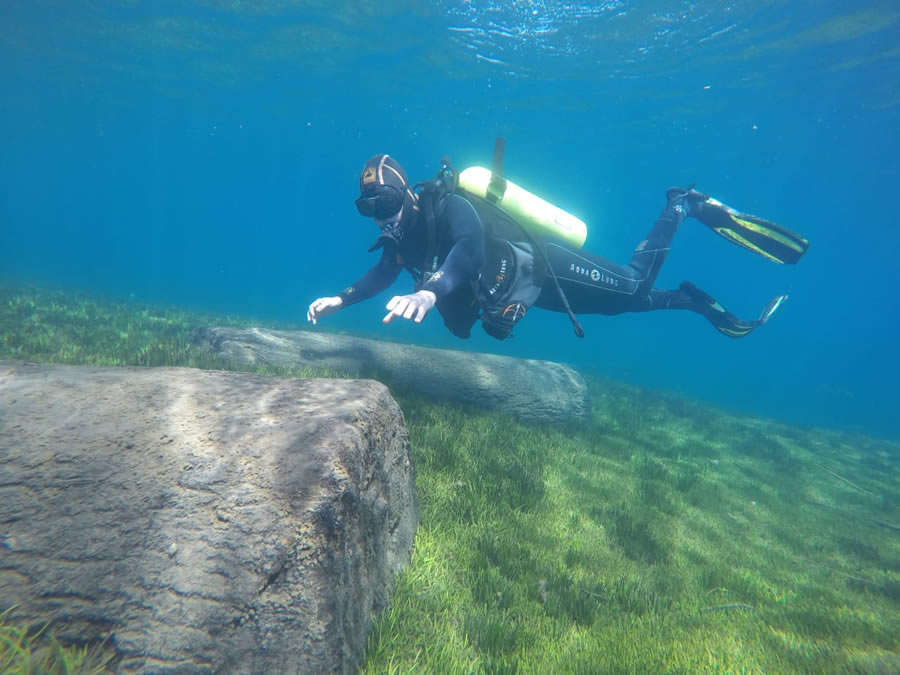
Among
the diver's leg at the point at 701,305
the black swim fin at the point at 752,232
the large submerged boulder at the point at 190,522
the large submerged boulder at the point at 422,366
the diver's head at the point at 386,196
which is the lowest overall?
the large submerged boulder at the point at 422,366

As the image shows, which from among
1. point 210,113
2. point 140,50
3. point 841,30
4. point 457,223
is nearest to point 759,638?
point 457,223

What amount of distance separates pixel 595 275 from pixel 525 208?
6.02 feet

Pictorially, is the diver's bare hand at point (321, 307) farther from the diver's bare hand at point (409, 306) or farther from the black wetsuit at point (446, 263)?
the diver's bare hand at point (409, 306)

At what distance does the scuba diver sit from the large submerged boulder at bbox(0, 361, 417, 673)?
169 centimetres

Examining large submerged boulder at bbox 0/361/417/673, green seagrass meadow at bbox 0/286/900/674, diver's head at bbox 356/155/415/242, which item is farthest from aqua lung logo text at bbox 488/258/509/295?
large submerged boulder at bbox 0/361/417/673

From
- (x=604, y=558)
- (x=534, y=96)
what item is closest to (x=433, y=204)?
(x=604, y=558)

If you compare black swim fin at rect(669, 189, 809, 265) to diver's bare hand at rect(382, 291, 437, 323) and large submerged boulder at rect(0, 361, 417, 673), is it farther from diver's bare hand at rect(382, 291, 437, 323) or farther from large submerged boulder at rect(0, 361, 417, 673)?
large submerged boulder at rect(0, 361, 417, 673)

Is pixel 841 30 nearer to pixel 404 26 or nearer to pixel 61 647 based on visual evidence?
pixel 404 26

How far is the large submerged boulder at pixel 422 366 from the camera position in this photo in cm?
684

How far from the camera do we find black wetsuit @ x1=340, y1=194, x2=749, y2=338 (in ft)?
16.1

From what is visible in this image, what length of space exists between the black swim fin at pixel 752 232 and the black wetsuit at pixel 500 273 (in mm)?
571

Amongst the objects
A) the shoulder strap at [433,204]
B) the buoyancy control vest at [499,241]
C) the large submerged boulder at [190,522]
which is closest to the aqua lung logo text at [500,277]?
the buoyancy control vest at [499,241]

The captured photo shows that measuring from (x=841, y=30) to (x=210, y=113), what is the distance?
5615 centimetres

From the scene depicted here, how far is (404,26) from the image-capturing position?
23.8m
